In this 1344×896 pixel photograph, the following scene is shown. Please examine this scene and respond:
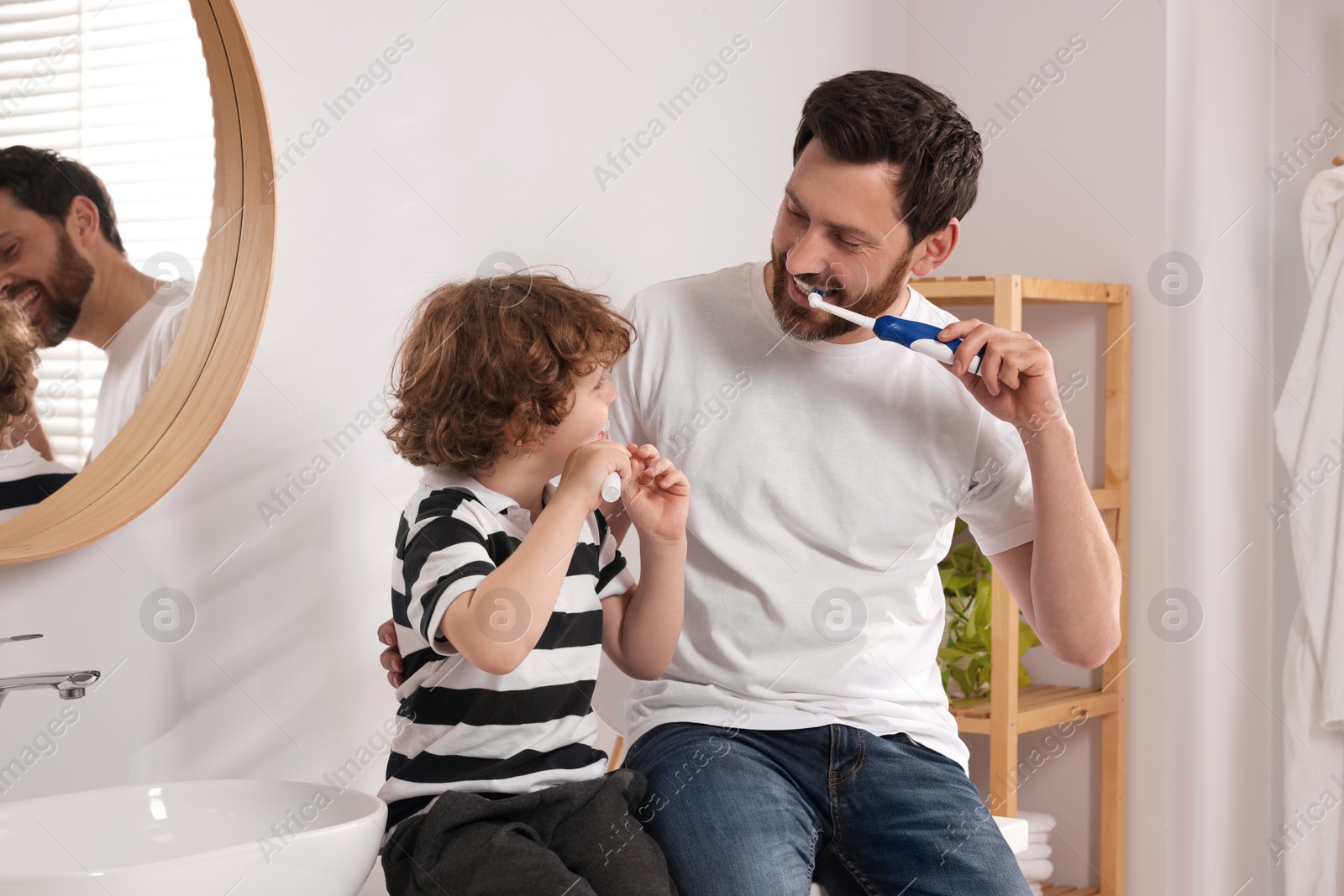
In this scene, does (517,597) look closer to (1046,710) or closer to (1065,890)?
(1046,710)

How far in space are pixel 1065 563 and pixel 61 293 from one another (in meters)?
1.07

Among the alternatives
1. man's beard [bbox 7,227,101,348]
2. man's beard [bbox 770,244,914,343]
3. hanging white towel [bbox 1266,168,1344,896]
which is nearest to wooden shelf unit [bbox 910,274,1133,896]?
hanging white towel [bbox 1266,168,1344,896]

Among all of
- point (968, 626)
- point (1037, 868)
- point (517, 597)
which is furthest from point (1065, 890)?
point (517, 597)

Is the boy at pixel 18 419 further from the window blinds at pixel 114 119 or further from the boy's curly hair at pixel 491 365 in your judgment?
the boy's curly hair at pixel 491 365

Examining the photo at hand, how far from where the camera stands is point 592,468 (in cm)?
107

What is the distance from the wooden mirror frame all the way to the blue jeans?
581 millimetres

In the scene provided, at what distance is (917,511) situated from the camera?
137cm

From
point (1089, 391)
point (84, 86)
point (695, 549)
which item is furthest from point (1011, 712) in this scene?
point (84, 86)

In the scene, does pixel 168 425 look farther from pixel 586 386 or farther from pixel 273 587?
pixel 586 386

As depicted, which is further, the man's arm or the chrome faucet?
the man's arm

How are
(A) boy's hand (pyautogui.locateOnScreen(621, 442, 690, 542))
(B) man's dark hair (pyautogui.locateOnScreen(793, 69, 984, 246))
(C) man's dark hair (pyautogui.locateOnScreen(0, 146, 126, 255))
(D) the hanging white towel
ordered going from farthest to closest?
(D) the hanging white towel < (B) man's dark hair (pyautogui.locateOnScreen(793, 69, 984, 246)) < (A) boy's hand (pyautogui.locateOnScreen(621, 442, 690, 542)) < (C) man's dark hair (pyautogui.locateOnScreen(0, 146, 126, 255))

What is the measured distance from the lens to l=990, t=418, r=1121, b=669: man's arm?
4.17 feet

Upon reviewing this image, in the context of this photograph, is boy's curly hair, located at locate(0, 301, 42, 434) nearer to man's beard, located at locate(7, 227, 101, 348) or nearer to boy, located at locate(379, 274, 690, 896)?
man's beard, located at locate(7, 227, 101, 348)

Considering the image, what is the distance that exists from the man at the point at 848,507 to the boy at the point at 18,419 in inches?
13.9
